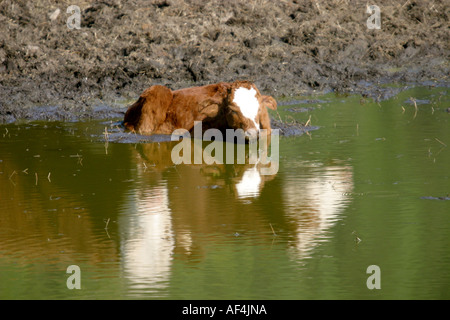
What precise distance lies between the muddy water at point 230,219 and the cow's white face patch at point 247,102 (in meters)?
0.58

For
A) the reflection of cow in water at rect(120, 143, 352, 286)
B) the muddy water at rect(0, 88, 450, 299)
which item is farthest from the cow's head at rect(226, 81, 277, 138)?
the reflection of cow in water at rect(120, 143, 352, 286)

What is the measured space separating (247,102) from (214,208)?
12.3ft

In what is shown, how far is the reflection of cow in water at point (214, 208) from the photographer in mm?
6855

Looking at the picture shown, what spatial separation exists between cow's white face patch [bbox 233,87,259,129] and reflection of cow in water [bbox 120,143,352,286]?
1.62 metres

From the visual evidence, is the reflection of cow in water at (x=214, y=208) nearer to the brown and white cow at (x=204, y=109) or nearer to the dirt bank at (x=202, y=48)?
the brown and white cow at (x=204, y=109)

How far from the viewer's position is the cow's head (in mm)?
11594

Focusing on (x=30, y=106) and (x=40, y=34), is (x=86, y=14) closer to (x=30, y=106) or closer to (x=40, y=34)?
(x=40, y=34)

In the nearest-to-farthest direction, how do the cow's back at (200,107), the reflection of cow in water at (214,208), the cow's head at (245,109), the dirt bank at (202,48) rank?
the reflection of cow in water at (214,208) < the cow's head at (245,109) < the cow's back at (200,107) < the dirt bank at (202,48)

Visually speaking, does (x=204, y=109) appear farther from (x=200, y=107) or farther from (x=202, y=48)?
(x=202, y=48)

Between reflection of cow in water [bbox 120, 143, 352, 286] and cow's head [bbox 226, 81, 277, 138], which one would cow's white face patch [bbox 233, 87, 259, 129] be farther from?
reflection of cow in water [bbox 120, 143, 352, 286]

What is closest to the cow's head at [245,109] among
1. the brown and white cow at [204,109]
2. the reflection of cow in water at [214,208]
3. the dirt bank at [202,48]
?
the brown and white cow at [204,109]

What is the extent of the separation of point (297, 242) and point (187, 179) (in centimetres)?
277

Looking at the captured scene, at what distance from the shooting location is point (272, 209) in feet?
26.4
